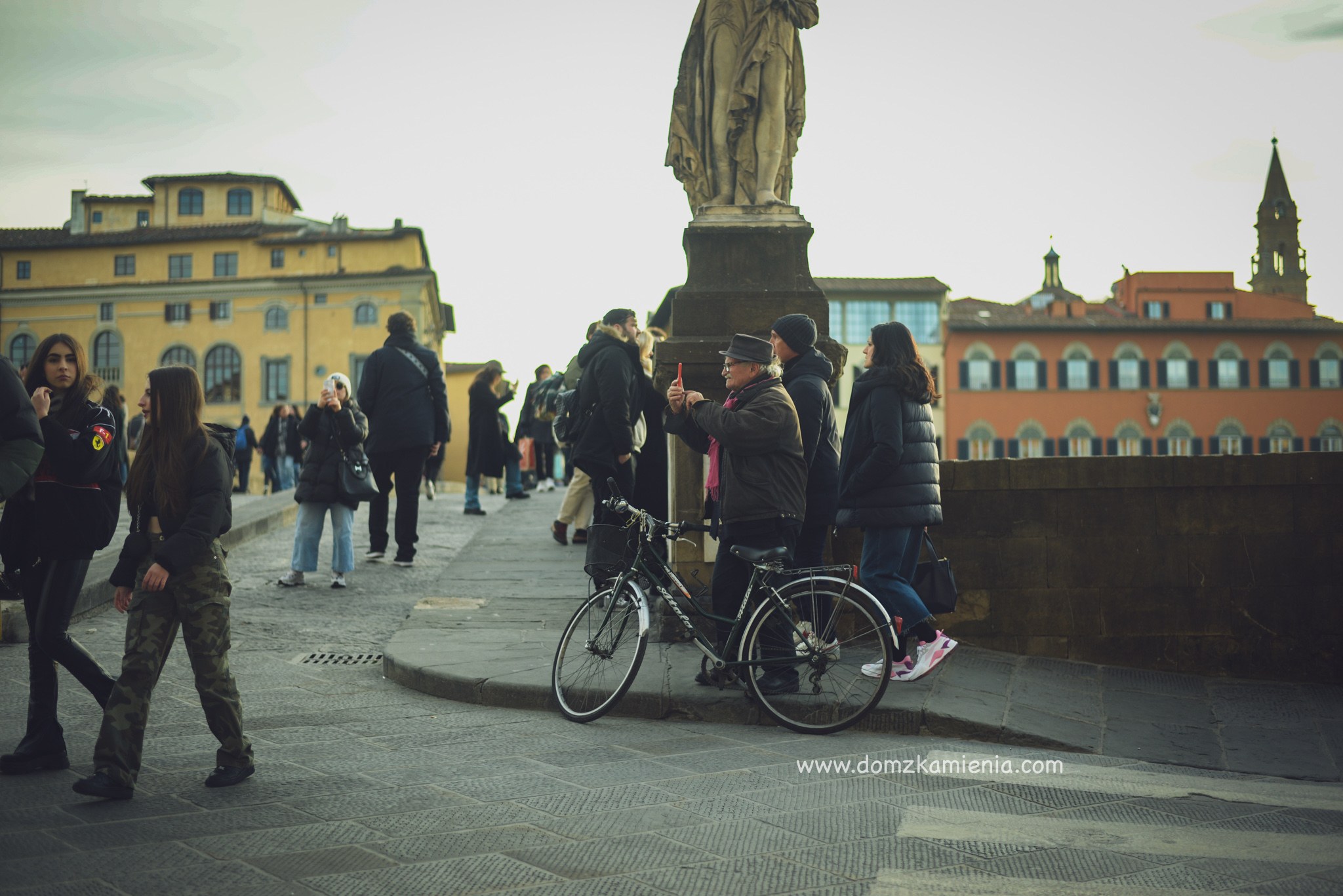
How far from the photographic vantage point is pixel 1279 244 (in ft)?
354

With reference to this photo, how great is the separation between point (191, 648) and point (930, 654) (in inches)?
138

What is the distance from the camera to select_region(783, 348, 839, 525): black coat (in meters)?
6.29

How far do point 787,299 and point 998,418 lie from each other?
65.2 metres

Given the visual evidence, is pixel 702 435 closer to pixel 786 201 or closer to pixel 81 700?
pixel 786 201

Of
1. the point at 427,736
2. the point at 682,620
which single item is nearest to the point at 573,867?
the point at 427,736

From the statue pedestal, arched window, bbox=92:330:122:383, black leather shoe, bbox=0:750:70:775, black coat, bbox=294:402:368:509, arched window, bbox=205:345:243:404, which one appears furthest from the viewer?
arched window, bbox=92:330:122:383

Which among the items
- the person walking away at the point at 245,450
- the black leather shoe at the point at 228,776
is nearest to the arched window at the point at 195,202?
the person walking away at the point at 245,450

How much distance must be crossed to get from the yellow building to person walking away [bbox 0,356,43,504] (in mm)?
63168

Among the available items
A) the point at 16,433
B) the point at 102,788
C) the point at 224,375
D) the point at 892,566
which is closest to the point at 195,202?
the point at 224,375

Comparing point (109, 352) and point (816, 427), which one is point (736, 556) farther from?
point (109, 352)

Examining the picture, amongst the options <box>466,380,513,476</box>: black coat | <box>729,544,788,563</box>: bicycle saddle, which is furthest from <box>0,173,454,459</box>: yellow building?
<box>729,544,788,563</box>: bicycle saddle

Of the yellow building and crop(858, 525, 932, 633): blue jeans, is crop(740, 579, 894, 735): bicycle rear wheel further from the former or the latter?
the yellow building

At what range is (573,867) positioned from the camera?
12.1ft

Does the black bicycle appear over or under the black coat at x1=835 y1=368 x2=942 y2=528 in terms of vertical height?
under
